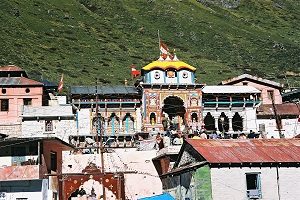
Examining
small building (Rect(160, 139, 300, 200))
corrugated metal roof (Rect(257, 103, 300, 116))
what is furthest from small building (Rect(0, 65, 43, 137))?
small building (Rect(160, 139, 300, 200))

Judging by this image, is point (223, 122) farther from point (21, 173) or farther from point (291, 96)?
point (21, 173)

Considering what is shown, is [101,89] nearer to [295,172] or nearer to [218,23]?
[295,172]

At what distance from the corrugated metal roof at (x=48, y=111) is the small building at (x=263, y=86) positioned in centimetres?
2239

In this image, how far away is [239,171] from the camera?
37.4m

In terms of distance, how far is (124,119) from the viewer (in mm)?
65812

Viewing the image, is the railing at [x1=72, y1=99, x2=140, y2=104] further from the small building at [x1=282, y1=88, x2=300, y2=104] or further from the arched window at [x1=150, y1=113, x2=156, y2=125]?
the small building at [x1=282, y1=88, x2=300, y2=104]

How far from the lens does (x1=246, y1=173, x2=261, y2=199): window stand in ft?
123

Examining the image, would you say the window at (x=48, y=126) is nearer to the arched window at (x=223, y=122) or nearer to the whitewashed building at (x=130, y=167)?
the whitewashed building at (x=130, y=167)

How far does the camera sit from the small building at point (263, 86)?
74625 mm

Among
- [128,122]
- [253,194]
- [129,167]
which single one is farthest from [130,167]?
[128,122]

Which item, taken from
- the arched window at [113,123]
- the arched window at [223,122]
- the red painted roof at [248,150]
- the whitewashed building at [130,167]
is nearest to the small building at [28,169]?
the whitewashed building at [130,167]

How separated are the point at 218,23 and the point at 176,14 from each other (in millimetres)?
14093

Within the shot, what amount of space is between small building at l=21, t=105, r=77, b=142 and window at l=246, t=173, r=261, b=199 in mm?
26497

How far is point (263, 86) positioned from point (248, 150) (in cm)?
3745
